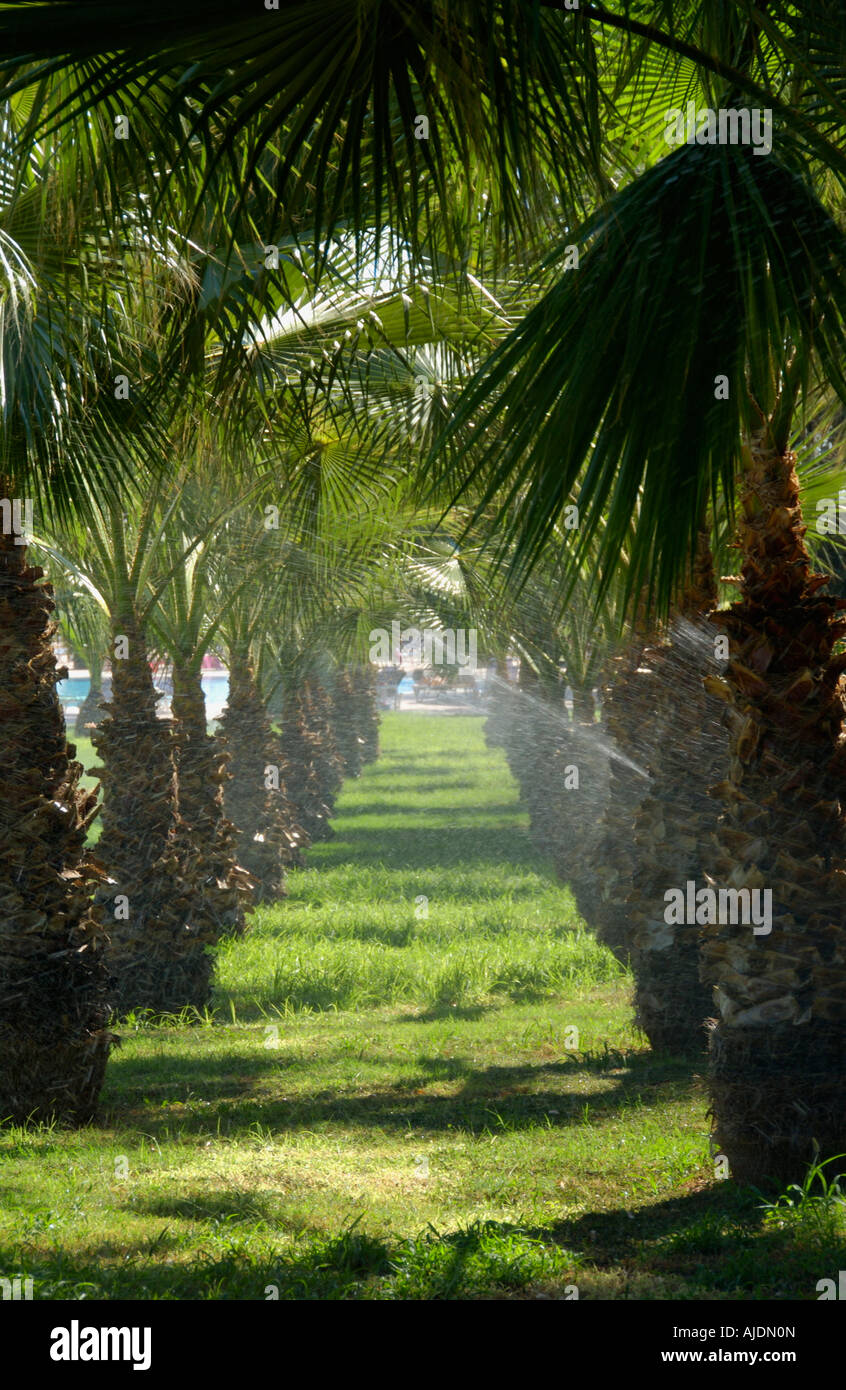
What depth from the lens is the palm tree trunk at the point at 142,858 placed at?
35.6 feet

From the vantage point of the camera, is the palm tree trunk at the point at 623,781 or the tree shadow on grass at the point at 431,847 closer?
the palm tree trunk at the point at 623,781

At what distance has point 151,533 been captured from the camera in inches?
419

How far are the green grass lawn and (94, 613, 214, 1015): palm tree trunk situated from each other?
53 cm

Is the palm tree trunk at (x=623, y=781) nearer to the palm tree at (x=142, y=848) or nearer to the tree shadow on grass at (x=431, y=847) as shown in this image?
the palm tree at (x=142, y=848)

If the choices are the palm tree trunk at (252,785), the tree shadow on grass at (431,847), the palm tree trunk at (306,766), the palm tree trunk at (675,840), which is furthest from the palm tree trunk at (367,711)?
the palm tree trunk at (675,840)

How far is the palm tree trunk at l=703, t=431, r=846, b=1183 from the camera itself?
5.38 meters

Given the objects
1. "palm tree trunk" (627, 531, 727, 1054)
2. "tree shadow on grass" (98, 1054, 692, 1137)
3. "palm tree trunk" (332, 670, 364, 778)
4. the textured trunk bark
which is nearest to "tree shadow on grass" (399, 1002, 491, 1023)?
"tree shadow on grass" (98, 1054, 692, 1137)

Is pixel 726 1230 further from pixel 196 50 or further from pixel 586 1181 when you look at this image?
pixel 196 50

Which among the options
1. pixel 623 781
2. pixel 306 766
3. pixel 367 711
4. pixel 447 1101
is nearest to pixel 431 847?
pixel 306 766

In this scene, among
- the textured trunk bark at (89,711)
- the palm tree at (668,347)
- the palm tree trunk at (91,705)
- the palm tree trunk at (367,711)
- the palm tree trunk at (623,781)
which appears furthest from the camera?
the palm tree trunk at (367,711)

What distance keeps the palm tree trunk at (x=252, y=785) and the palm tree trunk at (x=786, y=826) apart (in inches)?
473

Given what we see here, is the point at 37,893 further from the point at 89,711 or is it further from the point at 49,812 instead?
the point at 89,711

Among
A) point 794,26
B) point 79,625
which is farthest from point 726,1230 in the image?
point 79,625
